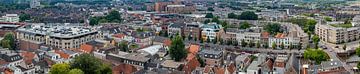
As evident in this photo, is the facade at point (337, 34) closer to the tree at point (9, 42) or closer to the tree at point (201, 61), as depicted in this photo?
the tree at point (201, 61)

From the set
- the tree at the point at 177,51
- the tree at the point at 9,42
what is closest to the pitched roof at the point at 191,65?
the tree at the point at 177,51

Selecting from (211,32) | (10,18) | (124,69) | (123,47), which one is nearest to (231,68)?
(124,69)

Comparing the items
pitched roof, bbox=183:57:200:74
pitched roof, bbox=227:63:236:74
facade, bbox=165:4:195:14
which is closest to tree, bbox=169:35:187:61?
pitched roof, bbox=183:57:200:74

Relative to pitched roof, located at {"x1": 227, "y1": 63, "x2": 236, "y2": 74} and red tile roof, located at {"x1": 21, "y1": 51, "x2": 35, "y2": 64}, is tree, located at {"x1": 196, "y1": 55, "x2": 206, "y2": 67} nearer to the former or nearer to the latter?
pitched roof, located at {"x1": 227, "y1": 63, "x2": 236, "y2": 74}

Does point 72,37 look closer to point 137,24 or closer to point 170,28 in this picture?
point 170,28

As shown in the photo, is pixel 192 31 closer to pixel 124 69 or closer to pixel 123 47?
pixel 123 47

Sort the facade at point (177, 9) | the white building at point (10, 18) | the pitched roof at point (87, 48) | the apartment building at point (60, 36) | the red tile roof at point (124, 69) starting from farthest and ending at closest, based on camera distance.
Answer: the facade at point (177, 9)
the white building at point (10, 18)
the apartment building at point (60, 36)
the pitched roof at point (87, 48)
the red tile roof at point (124, 69)

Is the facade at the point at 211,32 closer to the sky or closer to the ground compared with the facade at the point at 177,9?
closer to the sky

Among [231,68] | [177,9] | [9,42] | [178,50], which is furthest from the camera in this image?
[177,9]
